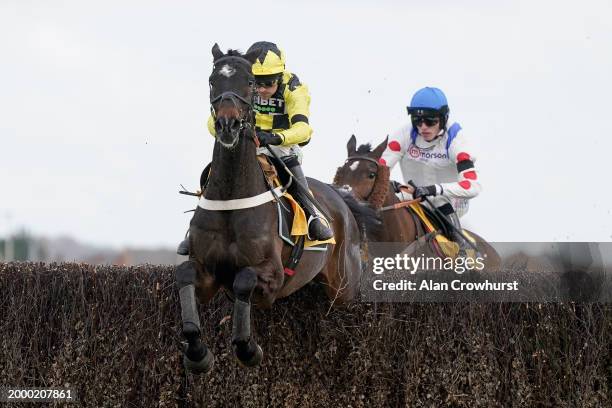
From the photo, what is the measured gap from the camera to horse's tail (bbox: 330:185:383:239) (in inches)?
370

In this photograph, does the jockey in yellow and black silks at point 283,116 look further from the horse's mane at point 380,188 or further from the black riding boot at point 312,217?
the horse's mane at point 380,188

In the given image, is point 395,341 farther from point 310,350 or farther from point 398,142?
point 398,142

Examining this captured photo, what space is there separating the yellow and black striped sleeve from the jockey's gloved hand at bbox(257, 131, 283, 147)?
24 cm

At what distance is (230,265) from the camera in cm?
704

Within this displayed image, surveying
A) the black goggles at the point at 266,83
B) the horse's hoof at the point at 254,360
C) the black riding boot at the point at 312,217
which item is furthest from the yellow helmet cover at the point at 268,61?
the horse's hoof at the point at 254,360

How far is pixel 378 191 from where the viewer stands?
10.1 meters

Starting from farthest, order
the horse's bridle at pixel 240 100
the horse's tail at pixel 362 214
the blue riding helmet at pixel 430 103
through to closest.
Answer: the blue riding helmet at pixel 430 103
the horse's tail at pixel 362 214
the horse's bridle at pixel 240 100

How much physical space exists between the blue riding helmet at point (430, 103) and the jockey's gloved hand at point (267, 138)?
10.9ft

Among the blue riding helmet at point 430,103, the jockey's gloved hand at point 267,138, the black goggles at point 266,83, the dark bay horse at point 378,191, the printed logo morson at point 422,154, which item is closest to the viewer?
the jockey's gloved hand at point 267,138

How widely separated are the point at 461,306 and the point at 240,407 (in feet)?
6.28

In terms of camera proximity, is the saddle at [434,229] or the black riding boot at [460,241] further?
the black riding boot at [460,241]

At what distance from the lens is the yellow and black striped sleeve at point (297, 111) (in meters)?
7.94

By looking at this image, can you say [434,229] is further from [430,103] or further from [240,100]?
[240,100]

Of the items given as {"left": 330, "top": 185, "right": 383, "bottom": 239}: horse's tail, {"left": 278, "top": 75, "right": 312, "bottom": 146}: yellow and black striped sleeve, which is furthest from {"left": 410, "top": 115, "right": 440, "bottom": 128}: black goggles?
{"left": 278, "top": 75, "right": 312, "bottom": 146}: yellow and black striped sleeve
